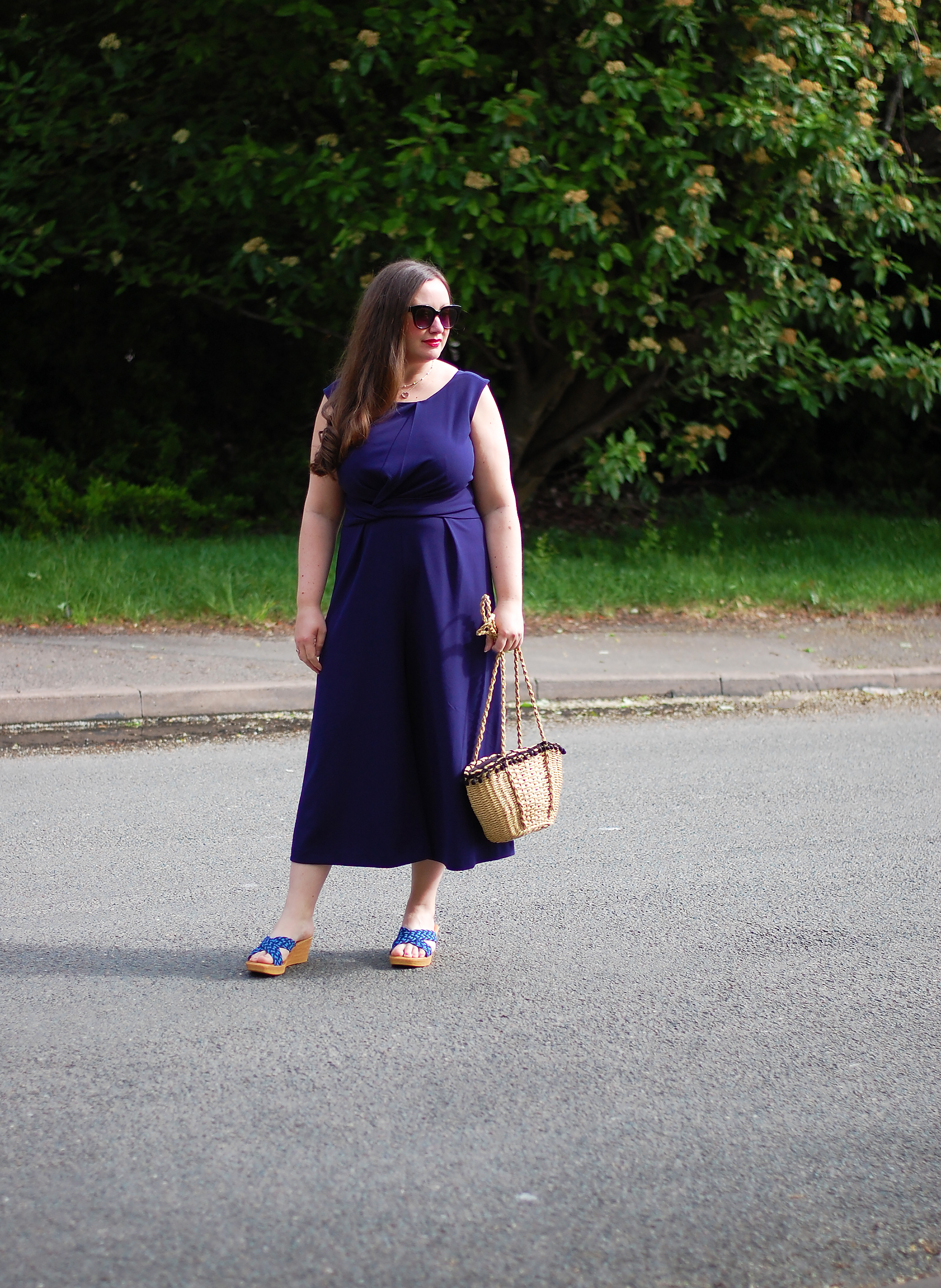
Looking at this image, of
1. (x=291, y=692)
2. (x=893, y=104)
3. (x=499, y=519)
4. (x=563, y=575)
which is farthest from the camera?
(x=893, y=104)

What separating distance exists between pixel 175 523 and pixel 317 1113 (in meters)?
11.9

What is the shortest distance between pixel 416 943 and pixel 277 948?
409 millimetres

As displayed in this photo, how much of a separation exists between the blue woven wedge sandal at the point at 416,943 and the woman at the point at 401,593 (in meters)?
0.26

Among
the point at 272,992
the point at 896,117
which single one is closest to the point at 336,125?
the point at 896,117

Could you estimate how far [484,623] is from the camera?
3.95 m

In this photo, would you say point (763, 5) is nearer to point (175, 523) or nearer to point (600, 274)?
point (600, 274)

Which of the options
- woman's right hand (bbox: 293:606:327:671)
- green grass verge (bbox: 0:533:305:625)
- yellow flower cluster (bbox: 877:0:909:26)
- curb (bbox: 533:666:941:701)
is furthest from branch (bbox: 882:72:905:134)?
woman's right hand (bbox: 293:606:327:671)

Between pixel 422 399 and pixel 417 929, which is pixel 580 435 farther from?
pixel 417 929

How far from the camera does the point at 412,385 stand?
3.90 metres

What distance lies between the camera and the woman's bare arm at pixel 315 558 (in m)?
3.99

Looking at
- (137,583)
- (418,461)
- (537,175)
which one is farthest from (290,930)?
(537,175)

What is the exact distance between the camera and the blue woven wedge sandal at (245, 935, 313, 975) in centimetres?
395

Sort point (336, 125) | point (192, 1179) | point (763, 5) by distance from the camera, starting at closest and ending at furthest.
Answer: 1. point (192, 1179)
2. point (763, 5)
3. point (336, 125)

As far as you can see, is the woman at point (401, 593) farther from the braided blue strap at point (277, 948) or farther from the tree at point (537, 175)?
the tree at point (537, 175)
